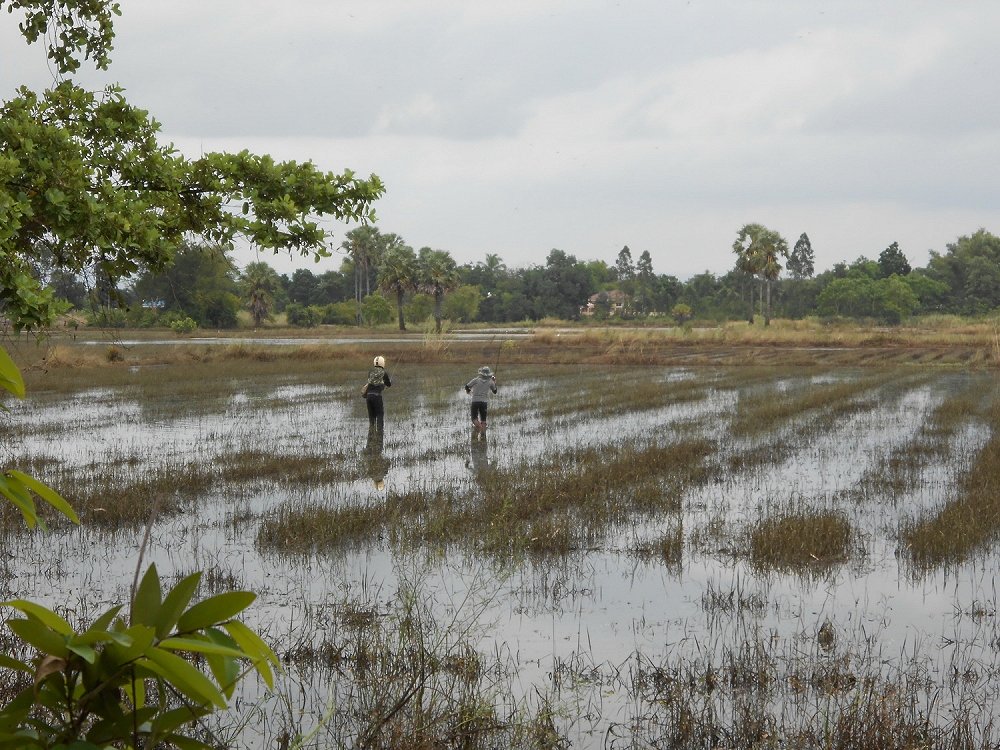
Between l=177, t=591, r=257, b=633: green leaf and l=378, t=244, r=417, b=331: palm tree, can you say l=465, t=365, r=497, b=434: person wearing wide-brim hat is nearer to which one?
l=177, t=591, r=257, b=633: green leaf

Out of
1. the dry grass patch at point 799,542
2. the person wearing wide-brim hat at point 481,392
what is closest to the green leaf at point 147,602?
the dry grass patch at point 799,542

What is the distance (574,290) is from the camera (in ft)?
305

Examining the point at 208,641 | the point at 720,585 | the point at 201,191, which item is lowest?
the point at 720,585

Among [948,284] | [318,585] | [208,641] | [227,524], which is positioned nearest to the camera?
[208,641]

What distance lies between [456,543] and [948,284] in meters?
91.6

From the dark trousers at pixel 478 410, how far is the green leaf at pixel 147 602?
16.1 meters

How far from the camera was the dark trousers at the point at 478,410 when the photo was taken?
1764 cm

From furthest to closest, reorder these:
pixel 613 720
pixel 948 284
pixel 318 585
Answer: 1. pixel 948 284
2. pixel 318 585
3. pixel 613 720

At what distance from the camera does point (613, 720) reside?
17.6ft

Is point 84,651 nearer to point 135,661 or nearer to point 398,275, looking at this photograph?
point 135,661

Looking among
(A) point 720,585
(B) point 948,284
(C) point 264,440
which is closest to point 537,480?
(A) point 720,585

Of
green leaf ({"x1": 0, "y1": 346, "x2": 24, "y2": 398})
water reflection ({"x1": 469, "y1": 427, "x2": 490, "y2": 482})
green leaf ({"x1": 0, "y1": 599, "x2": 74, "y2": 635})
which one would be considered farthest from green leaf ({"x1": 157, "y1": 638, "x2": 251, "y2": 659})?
water reflection ({"x1": 469, "y1": 427, "x2": 490, "y2": 482})

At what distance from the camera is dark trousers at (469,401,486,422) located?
1764cm

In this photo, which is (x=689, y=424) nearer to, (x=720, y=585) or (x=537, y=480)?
(x=537, y=480)
